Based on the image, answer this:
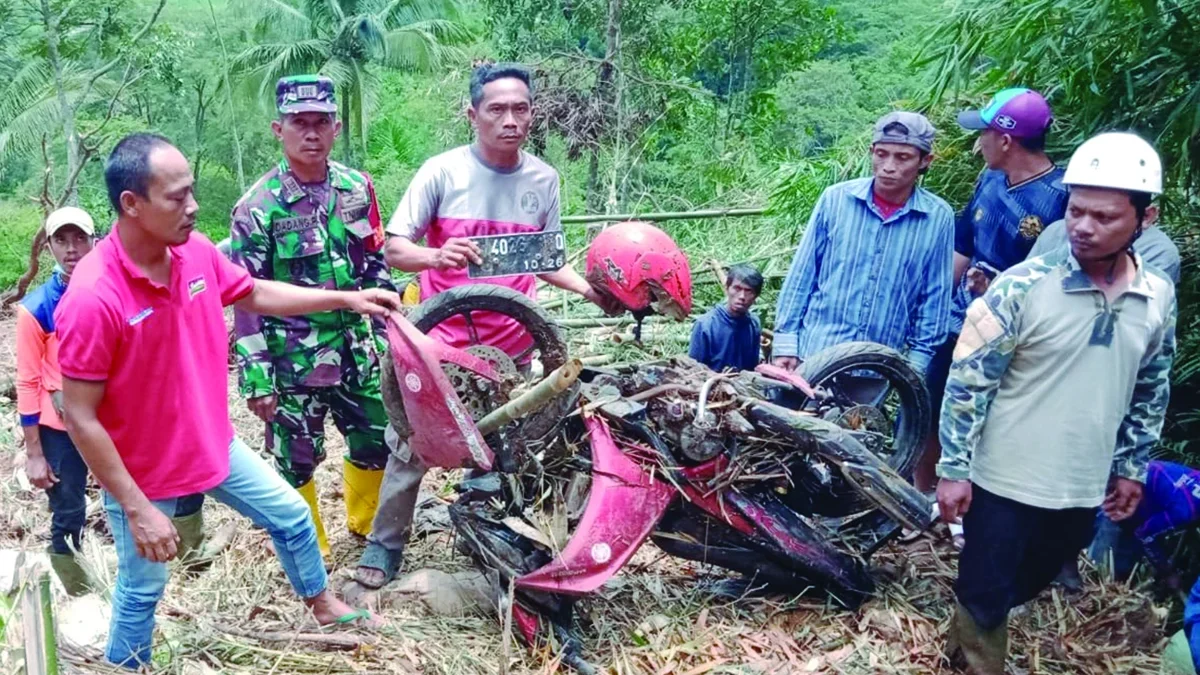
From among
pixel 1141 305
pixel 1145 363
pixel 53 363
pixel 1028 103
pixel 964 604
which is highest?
pixel 1028 103

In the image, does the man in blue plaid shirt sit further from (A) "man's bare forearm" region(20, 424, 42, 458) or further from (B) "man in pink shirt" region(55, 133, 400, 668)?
(A) "man's bare forearm" region(20, 424, 42, 458)

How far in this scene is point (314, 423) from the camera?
4000mm

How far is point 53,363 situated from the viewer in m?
4.09

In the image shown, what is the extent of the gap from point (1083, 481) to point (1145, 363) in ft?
1.38

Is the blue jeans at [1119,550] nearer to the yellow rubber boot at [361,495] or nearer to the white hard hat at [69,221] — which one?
the yellow rubber boot at [361,495]

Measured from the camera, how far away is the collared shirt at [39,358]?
4.01 m

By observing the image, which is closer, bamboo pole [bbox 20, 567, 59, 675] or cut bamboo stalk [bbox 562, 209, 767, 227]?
bamboo pole [bbox 20, 567, 59, 675]

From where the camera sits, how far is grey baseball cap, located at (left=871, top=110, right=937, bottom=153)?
3.87 metres

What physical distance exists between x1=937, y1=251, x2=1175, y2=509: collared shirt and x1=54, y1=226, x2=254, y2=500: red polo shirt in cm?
226

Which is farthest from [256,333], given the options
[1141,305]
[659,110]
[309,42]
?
[309,42]

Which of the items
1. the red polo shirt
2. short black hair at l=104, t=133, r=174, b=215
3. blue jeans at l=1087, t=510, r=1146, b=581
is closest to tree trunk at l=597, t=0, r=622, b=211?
blue jeans at l=1087, t=510, r=1146, b=581

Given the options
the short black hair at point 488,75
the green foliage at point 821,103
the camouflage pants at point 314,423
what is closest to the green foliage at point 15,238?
the green foliage at point 821,103

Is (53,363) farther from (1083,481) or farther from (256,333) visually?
(1083,481)

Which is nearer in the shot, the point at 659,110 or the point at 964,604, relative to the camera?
the point at 964,604
